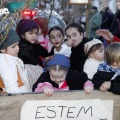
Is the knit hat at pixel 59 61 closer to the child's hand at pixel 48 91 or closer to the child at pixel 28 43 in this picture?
the child's hand at pixel 48 91

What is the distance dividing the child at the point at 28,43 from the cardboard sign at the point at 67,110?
101cm

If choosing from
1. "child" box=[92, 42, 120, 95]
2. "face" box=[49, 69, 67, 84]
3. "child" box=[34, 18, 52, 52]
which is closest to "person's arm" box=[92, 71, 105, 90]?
"child" box=[92, 42, 120, 95]

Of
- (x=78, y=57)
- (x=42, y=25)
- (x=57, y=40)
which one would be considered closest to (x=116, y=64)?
(x=78, y=57)

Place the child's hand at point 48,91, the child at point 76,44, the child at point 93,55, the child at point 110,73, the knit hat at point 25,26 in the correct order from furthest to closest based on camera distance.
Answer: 1. the child at point 76,44
2. the knit hat at point 25,26
3. the child at point 93,55
4. the child at point 110,73
5. the child's hand at point 48,91

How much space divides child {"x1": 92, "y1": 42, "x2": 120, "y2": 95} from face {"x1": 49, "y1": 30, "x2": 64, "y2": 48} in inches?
53.4

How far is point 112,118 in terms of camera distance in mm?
3359

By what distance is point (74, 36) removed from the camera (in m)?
4.66

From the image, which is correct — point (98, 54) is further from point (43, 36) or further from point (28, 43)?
point (43, 36)

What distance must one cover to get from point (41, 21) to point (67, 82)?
2463 mm

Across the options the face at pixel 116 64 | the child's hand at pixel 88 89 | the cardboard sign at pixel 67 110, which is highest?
the face at pixel 116 64

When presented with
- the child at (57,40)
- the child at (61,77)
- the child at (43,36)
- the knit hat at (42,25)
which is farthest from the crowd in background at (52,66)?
the knit hat at (42,25)

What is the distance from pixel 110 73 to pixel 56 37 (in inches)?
60.6

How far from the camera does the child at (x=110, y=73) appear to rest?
3.30 meters

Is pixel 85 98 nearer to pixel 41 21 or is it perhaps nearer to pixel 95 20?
pixel 41 21
